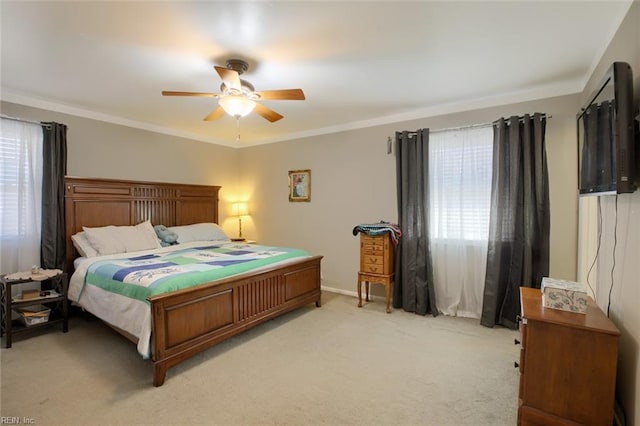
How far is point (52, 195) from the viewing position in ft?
11.2

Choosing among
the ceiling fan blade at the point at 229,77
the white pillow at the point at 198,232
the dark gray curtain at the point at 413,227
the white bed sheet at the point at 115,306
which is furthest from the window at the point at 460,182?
the white pillow at the point at 198,232

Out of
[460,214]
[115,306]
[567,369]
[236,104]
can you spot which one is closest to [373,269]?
[460,214]

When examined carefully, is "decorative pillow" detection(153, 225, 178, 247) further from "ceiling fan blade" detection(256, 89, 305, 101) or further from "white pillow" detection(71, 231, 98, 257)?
"ceiling fan blade" detection(256, 89, 305, 101)

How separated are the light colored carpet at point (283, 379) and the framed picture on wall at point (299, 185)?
7.43 ft

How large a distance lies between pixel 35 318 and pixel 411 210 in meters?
4.17

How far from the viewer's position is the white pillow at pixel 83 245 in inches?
134

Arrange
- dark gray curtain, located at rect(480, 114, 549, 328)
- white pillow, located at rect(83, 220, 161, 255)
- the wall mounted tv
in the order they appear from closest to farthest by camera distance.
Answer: the wall mounted tv < dark gray curtain, located at rect(480, 114, 549, 328) < white pillow, located at rect(83, 220, 161, 255)

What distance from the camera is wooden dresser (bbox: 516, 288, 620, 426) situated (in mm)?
1563

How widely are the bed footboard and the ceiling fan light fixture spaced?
1.49 meters

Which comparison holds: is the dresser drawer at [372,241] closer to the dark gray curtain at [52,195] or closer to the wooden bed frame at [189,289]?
the wooden bed frame at [189,289]

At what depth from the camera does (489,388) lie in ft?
7.20

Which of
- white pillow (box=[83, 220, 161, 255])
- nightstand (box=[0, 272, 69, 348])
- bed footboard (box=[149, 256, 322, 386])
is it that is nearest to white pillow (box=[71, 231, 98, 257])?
white pillow (box=[83, 220, 161, 255])

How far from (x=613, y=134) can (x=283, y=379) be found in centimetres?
257

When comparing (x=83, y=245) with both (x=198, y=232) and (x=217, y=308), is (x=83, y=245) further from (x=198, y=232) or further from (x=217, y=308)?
(x=217, y=308)
